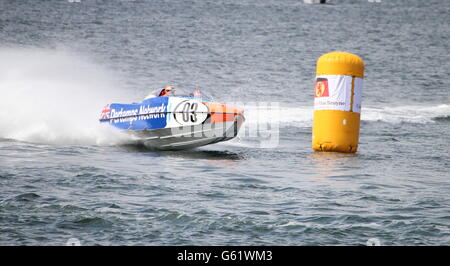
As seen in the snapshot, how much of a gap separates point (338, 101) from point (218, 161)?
10.9ft

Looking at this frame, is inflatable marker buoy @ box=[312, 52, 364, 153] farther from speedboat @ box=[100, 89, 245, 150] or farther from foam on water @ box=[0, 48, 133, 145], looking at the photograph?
foam on water @ box=[0, 48, 133, 145]

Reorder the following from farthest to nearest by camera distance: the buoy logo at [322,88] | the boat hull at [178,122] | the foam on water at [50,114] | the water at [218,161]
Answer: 1. the foam on water at [50,114]
2. the buoy logo at [322,88]
3. the boat hull at [178,122]
4. the water at [218,161]

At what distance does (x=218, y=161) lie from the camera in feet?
48.9

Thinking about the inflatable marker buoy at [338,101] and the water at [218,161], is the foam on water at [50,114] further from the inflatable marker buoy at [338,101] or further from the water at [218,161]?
the inflatable marker buoy at [338,101]

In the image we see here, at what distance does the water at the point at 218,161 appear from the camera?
9109mm

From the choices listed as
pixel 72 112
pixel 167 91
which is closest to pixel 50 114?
pixel 72 112

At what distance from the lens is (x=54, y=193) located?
10.6 m

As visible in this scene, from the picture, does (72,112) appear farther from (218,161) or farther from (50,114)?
(218,161)

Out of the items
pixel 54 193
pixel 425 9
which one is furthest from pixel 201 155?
pixel 425 9

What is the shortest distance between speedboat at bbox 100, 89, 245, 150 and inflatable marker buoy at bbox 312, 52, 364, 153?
2.00 m

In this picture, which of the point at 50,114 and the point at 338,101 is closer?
the point at 338,101

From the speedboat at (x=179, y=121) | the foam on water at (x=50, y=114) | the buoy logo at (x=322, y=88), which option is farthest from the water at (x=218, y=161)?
the buoy logo at (x=322, y=88)

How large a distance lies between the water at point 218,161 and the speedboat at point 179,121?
0.42m
